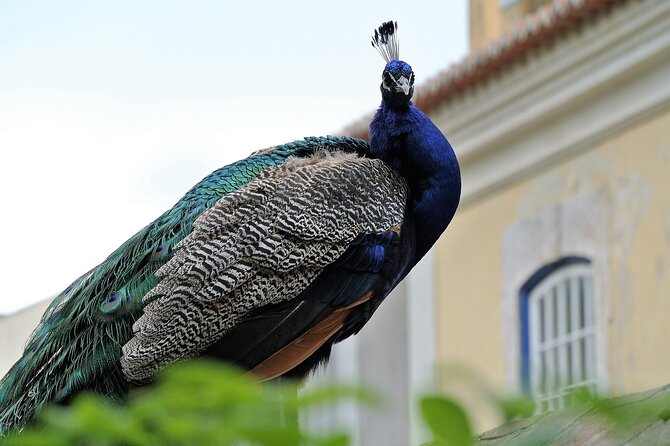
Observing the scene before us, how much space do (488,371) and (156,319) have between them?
8471 millimetres

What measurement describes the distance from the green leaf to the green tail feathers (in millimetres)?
2923

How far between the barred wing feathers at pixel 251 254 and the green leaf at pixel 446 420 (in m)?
2.82

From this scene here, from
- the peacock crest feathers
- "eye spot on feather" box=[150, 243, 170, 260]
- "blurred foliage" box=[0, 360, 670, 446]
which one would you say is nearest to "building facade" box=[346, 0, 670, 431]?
the peacock crest feathers

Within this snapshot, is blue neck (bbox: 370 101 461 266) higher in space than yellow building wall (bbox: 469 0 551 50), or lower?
lower

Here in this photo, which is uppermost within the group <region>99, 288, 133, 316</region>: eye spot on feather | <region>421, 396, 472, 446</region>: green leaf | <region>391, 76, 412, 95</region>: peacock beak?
<region>391, 76, 412, 95</region>: peacock beak

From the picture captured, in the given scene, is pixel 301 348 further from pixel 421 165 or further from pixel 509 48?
pixel 509 48

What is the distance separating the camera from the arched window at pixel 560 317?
11.8 m

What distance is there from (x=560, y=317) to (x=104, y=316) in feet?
26.5

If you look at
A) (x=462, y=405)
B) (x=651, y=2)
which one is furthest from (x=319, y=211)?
(x=651, y=2)

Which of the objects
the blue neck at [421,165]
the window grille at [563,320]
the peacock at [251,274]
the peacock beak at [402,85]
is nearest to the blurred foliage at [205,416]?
the peacock at [251,274]

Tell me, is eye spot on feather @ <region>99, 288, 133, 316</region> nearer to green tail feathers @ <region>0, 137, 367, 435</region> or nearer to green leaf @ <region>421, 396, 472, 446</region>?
green tail feathers @ <region>0, 137, 367, 435</region>

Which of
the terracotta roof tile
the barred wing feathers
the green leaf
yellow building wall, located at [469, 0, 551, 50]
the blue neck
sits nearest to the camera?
the green leaf

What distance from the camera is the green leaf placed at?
1.39 m

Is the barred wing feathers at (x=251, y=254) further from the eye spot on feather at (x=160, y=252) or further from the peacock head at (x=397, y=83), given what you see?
the peacock head at (x=397, y=83)
